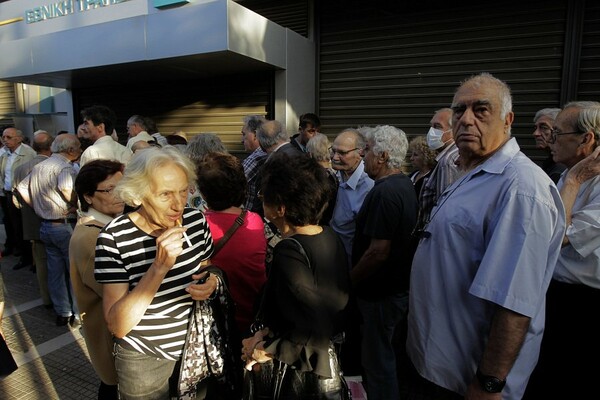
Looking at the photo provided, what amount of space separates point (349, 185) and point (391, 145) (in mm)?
624

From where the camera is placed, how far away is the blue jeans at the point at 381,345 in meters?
2.82

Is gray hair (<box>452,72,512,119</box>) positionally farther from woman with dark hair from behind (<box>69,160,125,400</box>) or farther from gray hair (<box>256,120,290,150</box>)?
gray hair (<box>256,120,290,150</box>)

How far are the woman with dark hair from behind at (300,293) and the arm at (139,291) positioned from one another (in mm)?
429

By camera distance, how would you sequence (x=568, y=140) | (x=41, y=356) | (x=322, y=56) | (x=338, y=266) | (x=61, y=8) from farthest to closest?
(x=61, y=8) → (x=322, y=56) → (x=41, y=356) → (x=568, y=140) → (x=338, y=266)

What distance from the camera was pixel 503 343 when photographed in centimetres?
148

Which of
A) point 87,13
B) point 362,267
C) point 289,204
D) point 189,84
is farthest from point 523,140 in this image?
point 87,13

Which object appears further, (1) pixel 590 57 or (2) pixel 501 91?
(1) pixel 590 57

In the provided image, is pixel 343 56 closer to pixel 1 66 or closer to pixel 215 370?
pixel 215 370

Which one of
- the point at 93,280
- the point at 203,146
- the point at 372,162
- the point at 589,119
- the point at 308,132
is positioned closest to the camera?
the point at 93,280

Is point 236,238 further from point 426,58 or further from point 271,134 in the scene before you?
point 426,58

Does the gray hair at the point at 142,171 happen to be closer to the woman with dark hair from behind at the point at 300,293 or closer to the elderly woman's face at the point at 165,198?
the elderly woman's face at the point at 165,198

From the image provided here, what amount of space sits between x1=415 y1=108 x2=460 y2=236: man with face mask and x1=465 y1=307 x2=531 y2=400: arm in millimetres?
1346

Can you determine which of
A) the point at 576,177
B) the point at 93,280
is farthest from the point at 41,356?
the point at 576,177

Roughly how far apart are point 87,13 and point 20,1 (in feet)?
8.80
